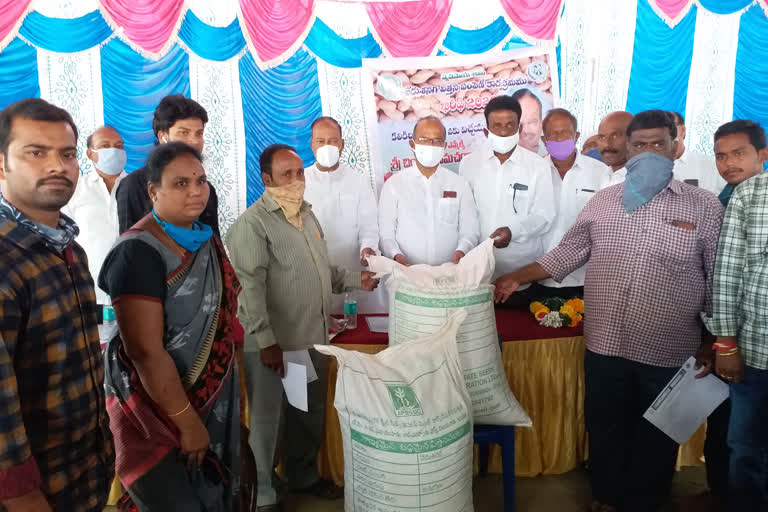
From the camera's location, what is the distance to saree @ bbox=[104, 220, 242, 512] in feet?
4.50

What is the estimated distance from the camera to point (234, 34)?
3.24 meters

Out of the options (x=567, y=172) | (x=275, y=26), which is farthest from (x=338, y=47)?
(x=567, y=172)

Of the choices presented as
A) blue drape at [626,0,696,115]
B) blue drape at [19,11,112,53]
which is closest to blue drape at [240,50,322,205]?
blue drape at [19,11,112,53]

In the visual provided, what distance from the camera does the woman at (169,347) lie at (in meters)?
1.32

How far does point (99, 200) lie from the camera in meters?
2.96

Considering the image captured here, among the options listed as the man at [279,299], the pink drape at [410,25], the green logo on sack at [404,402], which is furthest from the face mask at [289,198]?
the pink drape at [410,25]

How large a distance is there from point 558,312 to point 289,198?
1.45 m

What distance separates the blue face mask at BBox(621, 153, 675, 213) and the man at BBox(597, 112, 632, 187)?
1.30 metres

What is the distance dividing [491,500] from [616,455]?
0.61 m

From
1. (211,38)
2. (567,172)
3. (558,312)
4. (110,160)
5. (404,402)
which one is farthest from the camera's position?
(567,172)

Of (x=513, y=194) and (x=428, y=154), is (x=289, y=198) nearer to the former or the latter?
(x=428, y=154)

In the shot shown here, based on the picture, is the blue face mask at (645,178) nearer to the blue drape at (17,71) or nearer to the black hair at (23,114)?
the black hair at (23,114)

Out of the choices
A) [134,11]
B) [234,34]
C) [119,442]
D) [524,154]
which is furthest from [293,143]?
[119,442]

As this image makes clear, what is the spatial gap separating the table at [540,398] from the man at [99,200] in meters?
1.56
